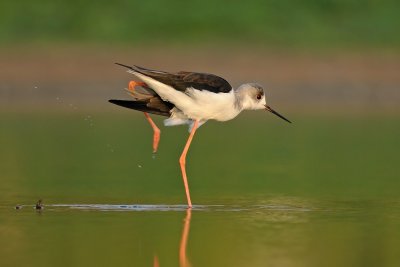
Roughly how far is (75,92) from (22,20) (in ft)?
22.7

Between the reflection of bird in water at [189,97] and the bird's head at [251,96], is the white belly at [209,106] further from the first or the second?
the bird's head at [251,96]

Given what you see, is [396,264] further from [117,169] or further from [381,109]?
[381,109]

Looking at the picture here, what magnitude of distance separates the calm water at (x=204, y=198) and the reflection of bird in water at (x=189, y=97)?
2.82 feet

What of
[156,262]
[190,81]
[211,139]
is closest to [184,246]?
[156,262]

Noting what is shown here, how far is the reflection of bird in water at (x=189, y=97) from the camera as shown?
13.6m

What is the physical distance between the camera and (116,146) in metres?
21.3

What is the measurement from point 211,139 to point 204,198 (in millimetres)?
9252

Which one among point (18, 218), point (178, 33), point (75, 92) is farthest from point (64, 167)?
point (178, 33)

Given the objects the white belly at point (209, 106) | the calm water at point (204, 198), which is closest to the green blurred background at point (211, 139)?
the calm water at point (204, 198)

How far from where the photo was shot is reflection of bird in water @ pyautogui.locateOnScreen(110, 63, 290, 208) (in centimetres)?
1358

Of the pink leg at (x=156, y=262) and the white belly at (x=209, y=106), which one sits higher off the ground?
the white belly at (x=209, y=106)

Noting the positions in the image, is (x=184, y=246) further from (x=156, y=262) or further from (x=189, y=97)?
(x=189, y=97)

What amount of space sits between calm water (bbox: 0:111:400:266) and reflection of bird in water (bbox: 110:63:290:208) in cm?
86

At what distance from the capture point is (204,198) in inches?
567
